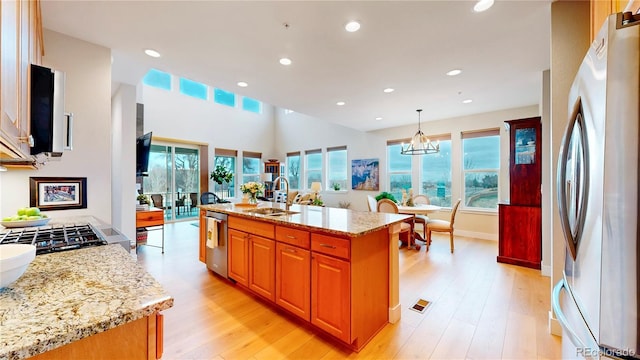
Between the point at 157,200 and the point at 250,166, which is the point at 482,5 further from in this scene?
the point at 250,166

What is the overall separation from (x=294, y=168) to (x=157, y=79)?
483cm

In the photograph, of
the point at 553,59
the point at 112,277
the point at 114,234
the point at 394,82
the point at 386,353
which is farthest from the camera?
the point at 394,82

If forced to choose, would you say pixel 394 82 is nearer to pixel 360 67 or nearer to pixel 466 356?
pixel 360 67

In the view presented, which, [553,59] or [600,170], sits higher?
[553,59]

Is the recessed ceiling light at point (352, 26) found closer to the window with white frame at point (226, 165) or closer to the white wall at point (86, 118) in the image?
the white wall at point (86, 118)

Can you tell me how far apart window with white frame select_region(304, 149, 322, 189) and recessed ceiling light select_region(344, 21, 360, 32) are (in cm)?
607

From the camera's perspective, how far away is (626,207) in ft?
2.35

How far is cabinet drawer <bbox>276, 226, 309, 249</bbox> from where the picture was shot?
2.01 m

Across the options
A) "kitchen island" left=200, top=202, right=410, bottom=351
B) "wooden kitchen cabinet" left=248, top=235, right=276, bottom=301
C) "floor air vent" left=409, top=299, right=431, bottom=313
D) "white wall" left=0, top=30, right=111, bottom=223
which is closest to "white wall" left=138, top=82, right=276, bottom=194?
"white wall" left=0, top=30, right=111, bottom=223

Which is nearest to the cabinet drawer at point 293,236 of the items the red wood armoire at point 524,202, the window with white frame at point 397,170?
the red wood armoire at point 524,202

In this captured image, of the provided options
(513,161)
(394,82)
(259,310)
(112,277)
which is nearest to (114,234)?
(112,277)

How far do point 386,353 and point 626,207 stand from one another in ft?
5.41

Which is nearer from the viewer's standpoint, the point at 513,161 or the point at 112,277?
the point at 112,277

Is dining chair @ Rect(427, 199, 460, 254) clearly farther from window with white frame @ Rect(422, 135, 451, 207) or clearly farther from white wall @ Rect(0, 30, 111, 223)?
white wall @ Rect(0, 30, 111, 223)
